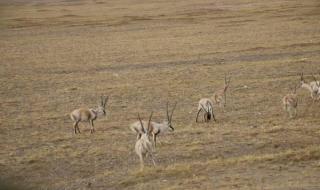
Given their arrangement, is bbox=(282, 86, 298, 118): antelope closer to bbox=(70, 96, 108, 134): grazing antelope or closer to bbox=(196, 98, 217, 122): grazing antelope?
bbox=(196, 98, 217, 122): grazing antelope

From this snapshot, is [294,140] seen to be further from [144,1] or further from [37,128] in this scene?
[144,1]

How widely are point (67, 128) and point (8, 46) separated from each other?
28.1m

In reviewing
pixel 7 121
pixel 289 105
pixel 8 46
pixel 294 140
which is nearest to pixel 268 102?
pixel 289 105

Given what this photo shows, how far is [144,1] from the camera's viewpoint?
100 m

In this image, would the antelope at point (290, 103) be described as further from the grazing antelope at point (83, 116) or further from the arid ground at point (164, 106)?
the grazing antelope at point (83, 116)

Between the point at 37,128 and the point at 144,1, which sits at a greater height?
the point at 144,1

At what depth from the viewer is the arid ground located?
13203 mm

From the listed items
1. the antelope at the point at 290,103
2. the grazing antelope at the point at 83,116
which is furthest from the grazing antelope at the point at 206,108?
the grazing antelope at the point at 83,116

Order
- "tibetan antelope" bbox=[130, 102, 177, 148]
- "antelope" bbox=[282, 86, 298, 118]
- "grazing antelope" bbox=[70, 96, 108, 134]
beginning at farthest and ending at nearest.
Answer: "antelope" bbox=[282, 86, 298, 118], "grazing antelope" bbox=[70, 96, 108, 134], "tibetan antelope" bbox=[130, 102, 177, 148]

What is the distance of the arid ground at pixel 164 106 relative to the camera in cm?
1320

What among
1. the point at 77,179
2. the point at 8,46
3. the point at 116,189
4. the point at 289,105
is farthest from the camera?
the point at 8,46

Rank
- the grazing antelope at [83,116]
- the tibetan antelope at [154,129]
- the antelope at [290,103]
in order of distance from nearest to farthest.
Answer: the tibetan antelope at [154,129]
the grazing antelope at [83,116]
the antelope at [290,103]

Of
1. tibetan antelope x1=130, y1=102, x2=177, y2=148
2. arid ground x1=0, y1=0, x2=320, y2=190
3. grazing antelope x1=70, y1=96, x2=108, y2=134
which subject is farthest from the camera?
grazing antelope x1=70, y1=96, x2=108, y2=134

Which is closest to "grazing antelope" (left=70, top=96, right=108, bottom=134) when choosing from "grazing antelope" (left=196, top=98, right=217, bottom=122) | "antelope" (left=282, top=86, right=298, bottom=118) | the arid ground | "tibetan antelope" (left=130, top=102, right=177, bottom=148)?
the arid ground
